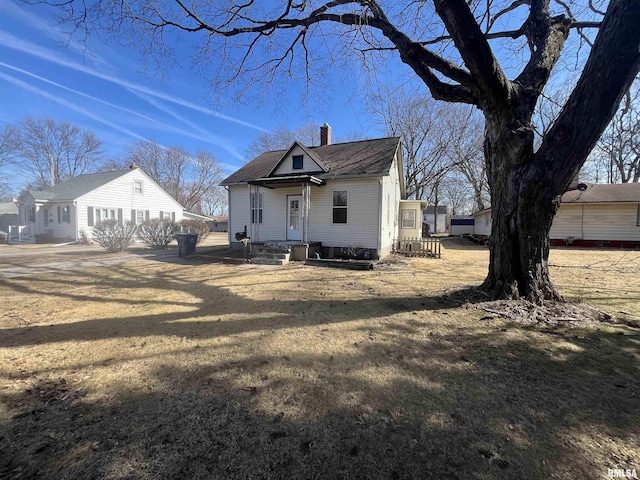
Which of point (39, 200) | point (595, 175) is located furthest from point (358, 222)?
point (595, 175)

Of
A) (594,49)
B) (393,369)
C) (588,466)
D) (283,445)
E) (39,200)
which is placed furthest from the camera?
(39,200)

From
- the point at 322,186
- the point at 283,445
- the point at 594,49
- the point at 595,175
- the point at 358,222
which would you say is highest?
the point at 595,175

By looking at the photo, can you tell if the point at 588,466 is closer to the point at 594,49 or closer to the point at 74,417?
the point at 74,417

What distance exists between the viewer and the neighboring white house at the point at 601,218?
693 inches

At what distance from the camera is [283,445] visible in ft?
6.61

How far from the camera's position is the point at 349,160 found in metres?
13.2

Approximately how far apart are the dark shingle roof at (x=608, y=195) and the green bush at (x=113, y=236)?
2603cm

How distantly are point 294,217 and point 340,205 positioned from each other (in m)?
2.39

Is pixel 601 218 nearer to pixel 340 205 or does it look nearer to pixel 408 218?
pixel 408 218

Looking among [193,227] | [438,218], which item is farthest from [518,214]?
[438,218]

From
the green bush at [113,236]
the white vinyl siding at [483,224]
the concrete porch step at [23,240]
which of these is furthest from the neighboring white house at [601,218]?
the concrete porch step at [23,240]

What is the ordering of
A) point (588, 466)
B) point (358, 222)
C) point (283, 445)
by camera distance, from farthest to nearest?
1. point (358, 222)
2. point (283, 445)
3. point (588, 466)

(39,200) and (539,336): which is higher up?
(39,200)

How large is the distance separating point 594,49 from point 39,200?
30.1m
